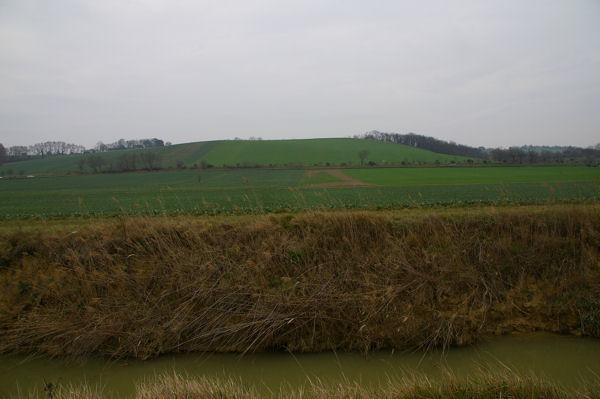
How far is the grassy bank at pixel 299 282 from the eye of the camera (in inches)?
259

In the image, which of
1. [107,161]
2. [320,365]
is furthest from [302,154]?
[320,365]

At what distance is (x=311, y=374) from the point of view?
5.84 m

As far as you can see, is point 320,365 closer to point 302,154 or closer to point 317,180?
point 317,180

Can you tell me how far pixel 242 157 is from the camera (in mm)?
65500

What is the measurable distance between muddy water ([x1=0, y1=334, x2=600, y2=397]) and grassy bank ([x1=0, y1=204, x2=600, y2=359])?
224mm

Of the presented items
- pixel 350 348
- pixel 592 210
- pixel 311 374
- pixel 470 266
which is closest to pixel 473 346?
pixel 470 266

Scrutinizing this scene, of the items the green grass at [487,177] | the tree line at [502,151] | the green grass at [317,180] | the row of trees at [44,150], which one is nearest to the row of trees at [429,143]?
the tree line at [502,151]

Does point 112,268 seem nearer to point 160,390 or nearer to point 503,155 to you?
point 160,390

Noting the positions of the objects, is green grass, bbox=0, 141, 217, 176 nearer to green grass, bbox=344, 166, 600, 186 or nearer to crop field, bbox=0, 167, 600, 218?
crop field, bbox=0, 167, 600, 218

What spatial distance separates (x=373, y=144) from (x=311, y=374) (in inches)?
3397

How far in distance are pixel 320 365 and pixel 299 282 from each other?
6.27 feet

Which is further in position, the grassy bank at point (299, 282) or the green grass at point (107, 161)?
the green grass at point (107, 161)

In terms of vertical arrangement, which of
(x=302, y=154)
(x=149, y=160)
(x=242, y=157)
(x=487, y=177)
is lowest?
(x=487, y=177)

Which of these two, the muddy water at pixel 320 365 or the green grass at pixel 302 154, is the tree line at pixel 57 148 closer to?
the green grass at pixel 302 154
